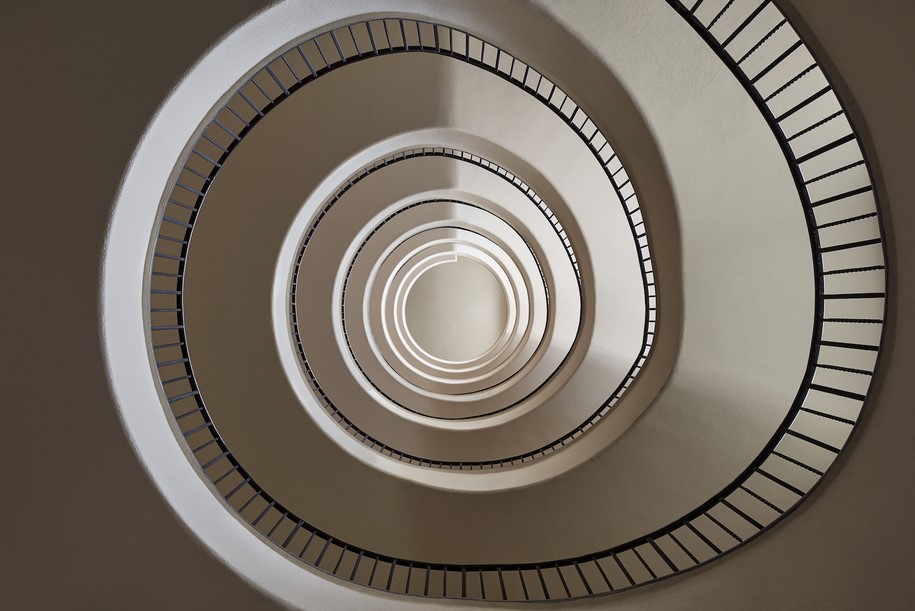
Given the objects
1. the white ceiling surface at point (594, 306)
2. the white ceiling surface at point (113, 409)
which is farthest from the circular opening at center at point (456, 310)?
the white ceiling surface at point (113, 409)

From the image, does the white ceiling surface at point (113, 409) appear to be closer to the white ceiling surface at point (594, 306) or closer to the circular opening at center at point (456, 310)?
the white ceiling surface at point (594, 306)

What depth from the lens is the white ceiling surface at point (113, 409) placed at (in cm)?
321

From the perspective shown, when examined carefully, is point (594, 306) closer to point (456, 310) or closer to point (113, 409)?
point (113, 409)

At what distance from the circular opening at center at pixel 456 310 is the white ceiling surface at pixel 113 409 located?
1246cm

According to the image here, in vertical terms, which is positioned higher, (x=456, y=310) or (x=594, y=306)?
(x=594, y=306)

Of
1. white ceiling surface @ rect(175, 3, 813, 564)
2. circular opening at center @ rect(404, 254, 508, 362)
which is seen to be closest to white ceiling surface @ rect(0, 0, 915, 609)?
white ceiling surface @ rect(175, 3, 813, 564)

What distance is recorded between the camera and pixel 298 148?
7.91 metres

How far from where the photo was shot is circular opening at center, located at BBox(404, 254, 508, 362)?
16656 millimetres

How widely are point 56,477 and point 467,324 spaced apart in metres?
13.7

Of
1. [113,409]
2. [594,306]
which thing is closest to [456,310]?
[594,306]

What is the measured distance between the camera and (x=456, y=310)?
56.1 ft

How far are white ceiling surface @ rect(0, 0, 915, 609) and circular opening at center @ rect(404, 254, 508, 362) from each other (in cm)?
1246

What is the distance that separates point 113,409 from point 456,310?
13.5m

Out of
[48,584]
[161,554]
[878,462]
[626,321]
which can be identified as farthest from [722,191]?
[48,584]
